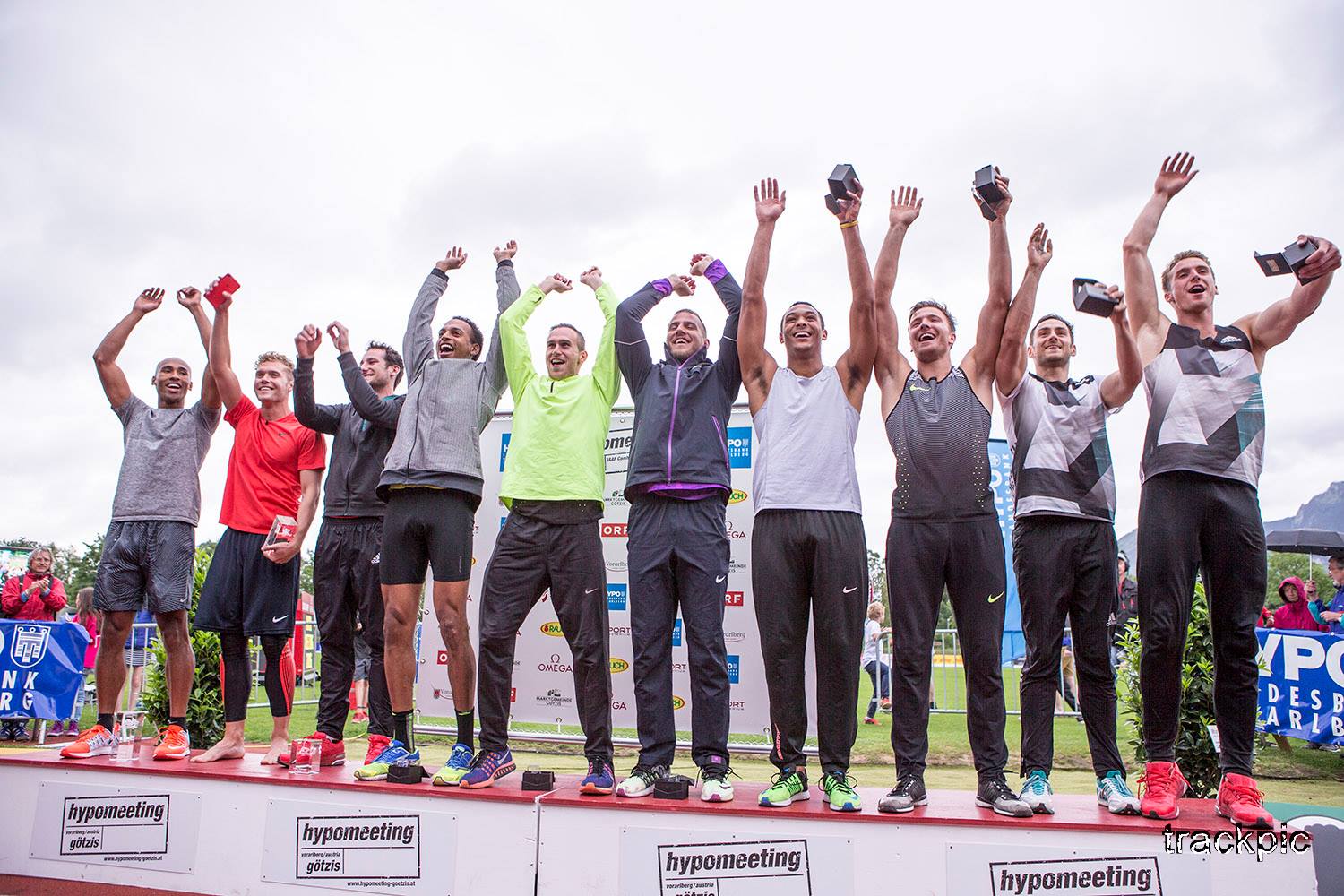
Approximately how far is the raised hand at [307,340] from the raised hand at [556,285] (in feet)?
4.56

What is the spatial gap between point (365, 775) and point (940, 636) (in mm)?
12235

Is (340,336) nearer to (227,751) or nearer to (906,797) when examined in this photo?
(227,751)

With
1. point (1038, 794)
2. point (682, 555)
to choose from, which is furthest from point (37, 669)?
point (1038, 794)

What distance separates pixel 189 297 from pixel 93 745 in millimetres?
2805

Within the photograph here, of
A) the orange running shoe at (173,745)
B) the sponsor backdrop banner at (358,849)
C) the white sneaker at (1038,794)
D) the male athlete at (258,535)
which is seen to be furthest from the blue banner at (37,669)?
the white sneaker at (1038,794)

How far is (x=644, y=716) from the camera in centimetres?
406

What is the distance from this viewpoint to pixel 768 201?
4500mm

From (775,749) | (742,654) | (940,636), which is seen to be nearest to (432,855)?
(775,749)

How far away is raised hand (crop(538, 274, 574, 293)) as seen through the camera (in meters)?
4.97

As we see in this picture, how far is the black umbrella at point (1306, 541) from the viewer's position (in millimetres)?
11586

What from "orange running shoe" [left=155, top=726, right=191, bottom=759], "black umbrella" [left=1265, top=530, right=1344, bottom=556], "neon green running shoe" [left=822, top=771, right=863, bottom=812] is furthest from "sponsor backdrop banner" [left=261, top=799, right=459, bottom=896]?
"black umbrella" [left=1265, top=530, right=1344, bottom=556]

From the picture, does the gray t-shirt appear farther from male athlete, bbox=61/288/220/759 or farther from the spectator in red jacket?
the spectator in red jacket

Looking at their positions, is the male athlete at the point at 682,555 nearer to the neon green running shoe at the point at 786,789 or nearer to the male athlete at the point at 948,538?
the neon green running shoe at the point at 786,789

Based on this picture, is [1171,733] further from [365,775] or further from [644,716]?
[365,775]
